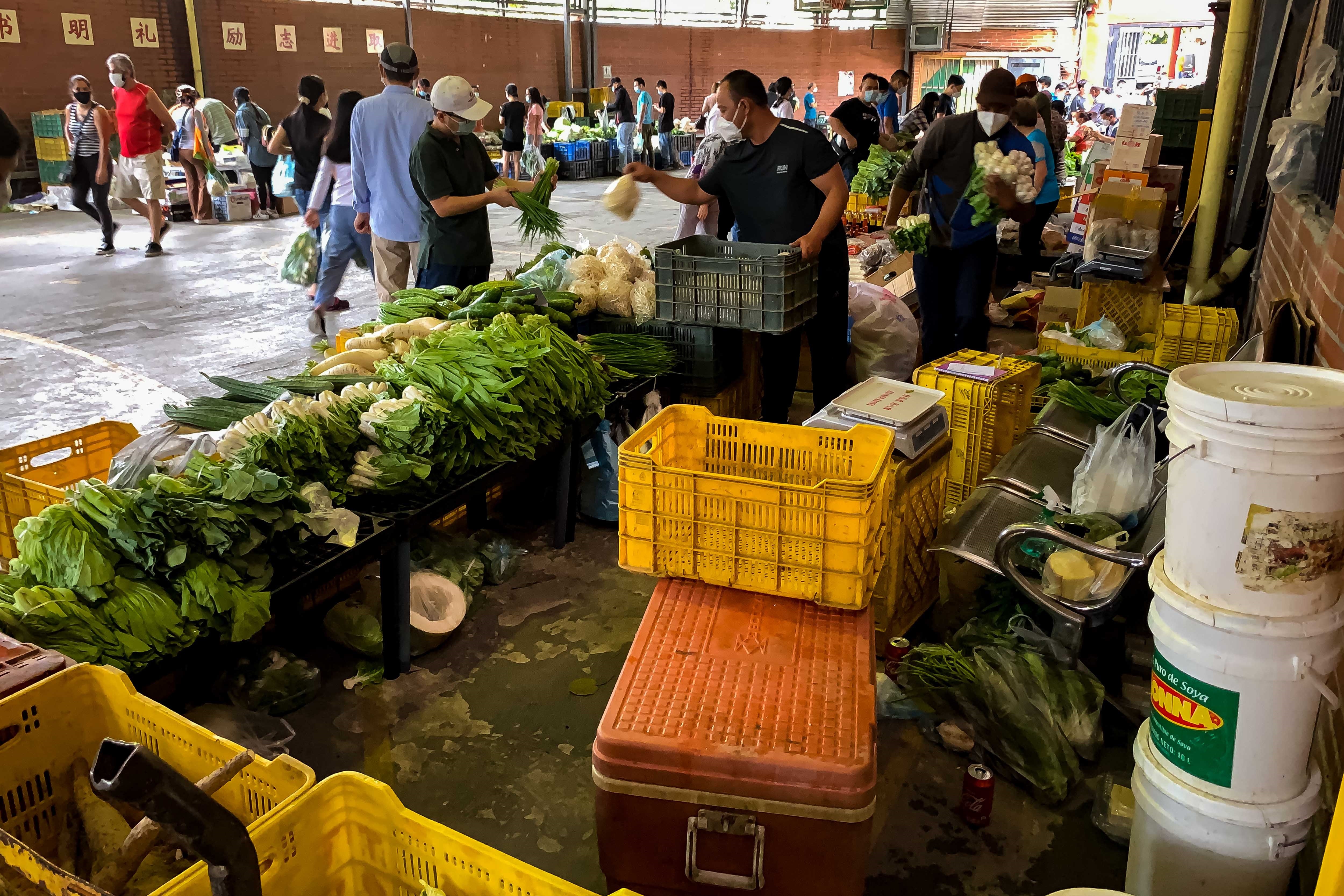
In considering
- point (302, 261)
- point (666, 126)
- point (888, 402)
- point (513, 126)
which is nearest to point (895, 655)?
point (888, 402)

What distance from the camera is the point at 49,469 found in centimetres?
319

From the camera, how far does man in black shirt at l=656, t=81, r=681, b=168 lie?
20.0 metres

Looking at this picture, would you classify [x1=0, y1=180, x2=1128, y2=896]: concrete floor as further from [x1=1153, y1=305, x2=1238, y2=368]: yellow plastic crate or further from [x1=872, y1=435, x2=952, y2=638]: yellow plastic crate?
[x1=1153, y1=305, x2=1238, y2=368]: yellow plastic crate

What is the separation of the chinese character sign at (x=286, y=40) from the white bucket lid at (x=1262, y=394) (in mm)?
18838

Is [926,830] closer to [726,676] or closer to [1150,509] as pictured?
[726,676]

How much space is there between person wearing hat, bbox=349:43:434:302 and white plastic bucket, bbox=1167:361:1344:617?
183 inches

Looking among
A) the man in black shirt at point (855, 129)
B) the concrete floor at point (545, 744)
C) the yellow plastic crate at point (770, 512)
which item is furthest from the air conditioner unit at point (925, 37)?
the yellow plastic crate at point (770, 512)

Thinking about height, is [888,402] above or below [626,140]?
below

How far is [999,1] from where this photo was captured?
101 feet

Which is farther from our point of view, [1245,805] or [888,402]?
[888,402]

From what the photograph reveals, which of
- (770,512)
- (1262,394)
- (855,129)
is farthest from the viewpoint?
→ (855,129)

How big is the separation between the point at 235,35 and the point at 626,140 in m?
7.23

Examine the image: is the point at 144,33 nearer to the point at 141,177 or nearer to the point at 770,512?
the point at 141,177

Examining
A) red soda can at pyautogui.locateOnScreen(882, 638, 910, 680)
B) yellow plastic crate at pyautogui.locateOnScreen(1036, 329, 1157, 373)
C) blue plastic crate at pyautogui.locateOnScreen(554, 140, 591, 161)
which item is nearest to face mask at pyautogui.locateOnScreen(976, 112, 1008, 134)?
yellow plastic crate at pyautogui.locateOnScreen(1036, 329, 1157, 373)
